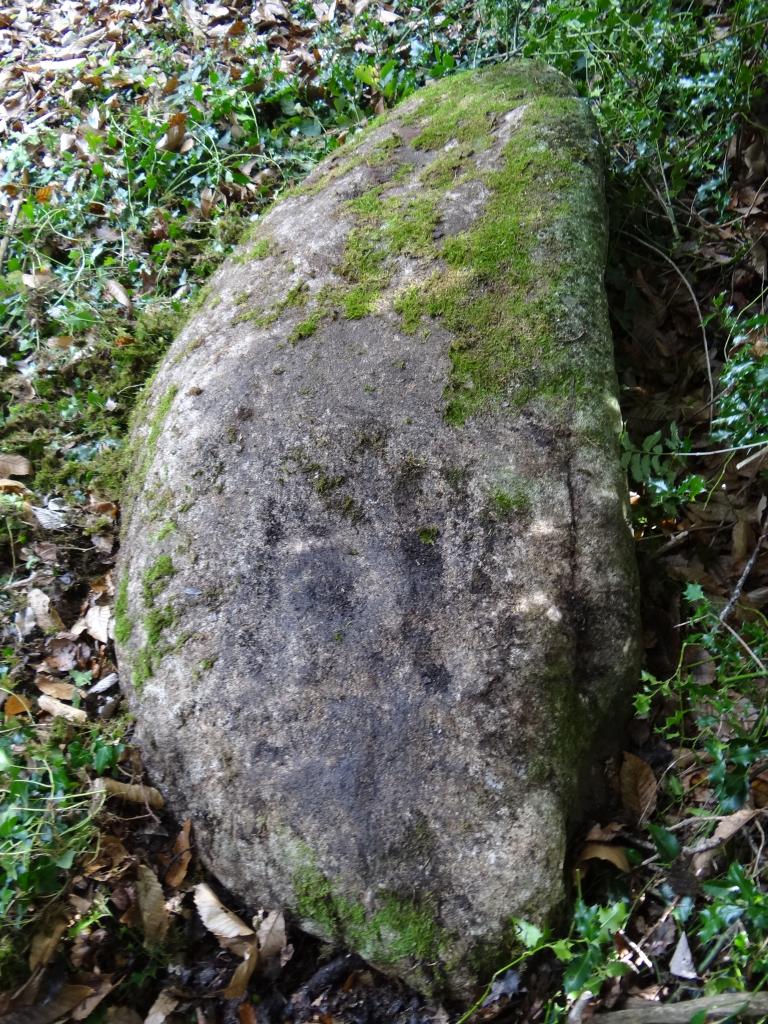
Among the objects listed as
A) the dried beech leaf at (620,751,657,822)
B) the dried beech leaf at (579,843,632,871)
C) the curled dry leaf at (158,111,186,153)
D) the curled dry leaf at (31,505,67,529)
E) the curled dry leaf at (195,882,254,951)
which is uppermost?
the curled dry leaf at (158,111,186,153)

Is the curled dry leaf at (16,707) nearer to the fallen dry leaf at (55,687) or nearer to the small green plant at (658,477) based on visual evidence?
the fallen dry leaf at (55,687)

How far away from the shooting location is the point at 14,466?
3.61 metres

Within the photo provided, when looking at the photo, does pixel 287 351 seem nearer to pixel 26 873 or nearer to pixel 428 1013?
pixel 26 873

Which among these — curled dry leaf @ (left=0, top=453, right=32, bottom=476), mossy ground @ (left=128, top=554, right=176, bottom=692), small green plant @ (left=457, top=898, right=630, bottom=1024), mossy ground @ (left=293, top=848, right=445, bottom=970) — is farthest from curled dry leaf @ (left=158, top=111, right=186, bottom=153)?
small green plant @ (left=457, top=898, right=630, bottom=1024)

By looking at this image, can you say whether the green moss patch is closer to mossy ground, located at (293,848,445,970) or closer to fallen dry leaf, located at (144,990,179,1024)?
mossy ground, located at (293,848,445,970)

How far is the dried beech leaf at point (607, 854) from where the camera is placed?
2.13 m

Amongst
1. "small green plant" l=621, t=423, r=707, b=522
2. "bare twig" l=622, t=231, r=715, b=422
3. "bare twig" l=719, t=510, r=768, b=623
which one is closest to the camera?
"bare twig" l=719, t=510, r=768, b=623

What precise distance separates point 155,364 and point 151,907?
253cm

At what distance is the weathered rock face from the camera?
2.04 metres

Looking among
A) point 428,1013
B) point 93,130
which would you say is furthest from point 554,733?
point 93,130

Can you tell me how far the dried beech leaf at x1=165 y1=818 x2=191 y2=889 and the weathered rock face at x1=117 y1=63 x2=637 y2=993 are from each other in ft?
0.22

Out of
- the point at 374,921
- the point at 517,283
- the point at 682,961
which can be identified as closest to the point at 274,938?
the point at 374,921

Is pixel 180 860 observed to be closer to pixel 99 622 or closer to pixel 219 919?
pixel 219 919

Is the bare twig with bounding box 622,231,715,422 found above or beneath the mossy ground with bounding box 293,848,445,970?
above
